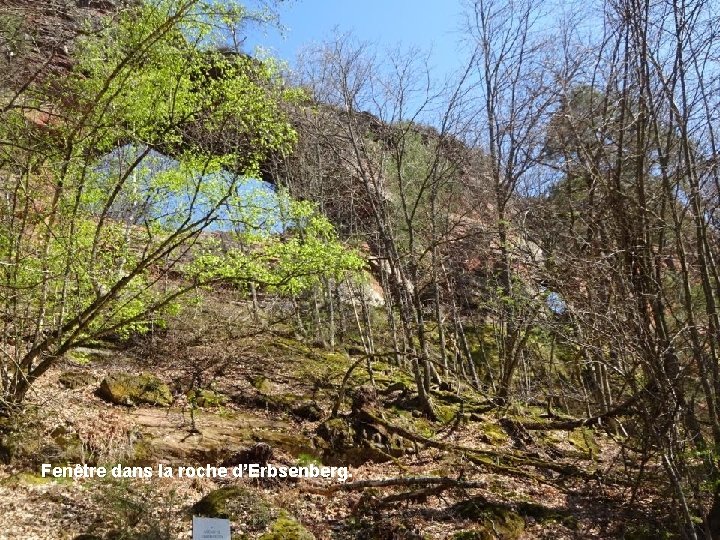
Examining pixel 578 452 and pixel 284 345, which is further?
pixel 284 345

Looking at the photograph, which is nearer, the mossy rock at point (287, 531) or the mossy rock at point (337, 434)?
the mossy rock at point (287, 531)

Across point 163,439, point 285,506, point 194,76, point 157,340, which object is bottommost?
point 285,506

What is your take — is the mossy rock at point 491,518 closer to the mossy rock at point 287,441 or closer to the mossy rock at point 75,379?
A: the mossy rock at point 287,441

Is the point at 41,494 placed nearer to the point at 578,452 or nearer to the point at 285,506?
the point at 285,506

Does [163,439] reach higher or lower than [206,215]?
lower

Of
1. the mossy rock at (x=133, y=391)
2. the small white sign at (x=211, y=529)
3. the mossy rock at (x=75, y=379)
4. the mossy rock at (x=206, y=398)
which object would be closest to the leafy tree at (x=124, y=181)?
the mossy rock at (x=75, y=379)

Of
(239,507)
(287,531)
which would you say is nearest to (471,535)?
(287,531)

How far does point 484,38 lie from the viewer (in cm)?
1157

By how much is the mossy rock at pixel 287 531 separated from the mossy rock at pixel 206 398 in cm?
422

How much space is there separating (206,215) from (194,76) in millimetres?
1986

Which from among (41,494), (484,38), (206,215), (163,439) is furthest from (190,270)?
(484,38)

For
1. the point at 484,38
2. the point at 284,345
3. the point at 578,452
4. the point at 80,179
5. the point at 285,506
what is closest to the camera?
the point at 285,506

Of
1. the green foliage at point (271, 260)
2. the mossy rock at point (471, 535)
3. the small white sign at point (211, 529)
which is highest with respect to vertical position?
the green foliage at point (271, 260)

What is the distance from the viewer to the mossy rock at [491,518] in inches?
230
